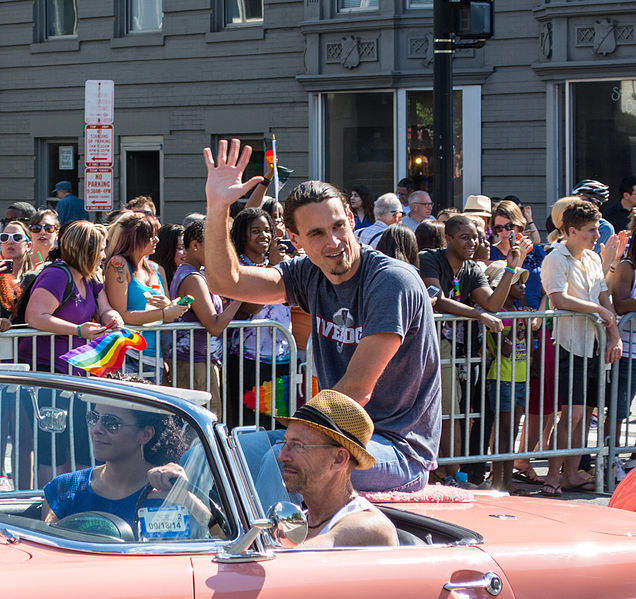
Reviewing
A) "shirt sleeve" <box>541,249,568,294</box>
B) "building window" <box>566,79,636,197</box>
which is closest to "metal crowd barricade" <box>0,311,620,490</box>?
"shirt sleeve" <box>541,249,568,294</box>

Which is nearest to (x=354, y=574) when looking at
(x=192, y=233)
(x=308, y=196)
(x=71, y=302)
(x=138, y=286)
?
(x=308, y=196)

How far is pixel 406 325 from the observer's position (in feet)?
13.0

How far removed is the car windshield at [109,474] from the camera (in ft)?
9.86

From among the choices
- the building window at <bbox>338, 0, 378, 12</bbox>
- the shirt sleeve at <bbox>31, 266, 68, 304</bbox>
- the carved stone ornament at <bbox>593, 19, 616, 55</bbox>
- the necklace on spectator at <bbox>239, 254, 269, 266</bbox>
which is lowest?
the shirt sleeve at <bbox>31, 266, 68, 304</bbox>

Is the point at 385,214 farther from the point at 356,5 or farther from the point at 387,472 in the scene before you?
the point at 356,5

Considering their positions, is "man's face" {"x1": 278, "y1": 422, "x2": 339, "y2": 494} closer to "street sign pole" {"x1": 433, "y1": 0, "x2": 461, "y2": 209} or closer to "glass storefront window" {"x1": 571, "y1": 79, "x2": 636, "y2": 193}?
"street sign pole" {"x1": 433, "y1": 0, "x2": 461, "y2": 209}

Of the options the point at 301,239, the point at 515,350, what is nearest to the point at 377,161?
the point at 515,350

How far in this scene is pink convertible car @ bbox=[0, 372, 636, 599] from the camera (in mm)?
2816

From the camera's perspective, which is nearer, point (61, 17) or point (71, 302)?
point (71, 302)

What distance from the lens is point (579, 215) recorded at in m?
7.79

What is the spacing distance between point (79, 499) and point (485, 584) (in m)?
1.17

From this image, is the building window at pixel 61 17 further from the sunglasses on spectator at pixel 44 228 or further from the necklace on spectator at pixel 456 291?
the necklace on spectator at pixel 456 291

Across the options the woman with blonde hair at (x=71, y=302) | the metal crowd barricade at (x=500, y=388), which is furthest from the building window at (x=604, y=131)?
the woman with blonde hair at (x=71, y=302)

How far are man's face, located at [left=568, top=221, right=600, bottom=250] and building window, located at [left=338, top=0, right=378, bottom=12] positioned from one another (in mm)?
10074
